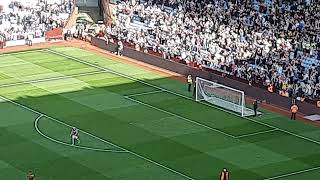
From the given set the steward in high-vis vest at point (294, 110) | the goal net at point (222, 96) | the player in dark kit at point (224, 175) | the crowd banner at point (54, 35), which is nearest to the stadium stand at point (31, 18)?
the crowd banner at point (54, 35)

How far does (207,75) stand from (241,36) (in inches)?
238

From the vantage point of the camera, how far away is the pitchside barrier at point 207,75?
1944 inches

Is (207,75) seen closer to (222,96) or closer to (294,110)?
(222,96)

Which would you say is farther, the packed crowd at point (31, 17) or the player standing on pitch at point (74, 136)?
the packed crowd at point (31, 17)

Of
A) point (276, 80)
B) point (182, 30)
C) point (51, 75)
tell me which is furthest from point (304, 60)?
point (51, 75)

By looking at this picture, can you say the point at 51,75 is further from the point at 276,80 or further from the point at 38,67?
the point at 276,80

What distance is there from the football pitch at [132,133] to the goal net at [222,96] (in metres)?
0.64

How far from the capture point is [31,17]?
71.2 m

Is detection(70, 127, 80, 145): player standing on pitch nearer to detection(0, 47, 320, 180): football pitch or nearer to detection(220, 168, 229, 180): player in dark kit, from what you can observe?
detection(0, 47, 320, 180): football pitch

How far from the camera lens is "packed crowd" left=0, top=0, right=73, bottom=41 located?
68.2 meters

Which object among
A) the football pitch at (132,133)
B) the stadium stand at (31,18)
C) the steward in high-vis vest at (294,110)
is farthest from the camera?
the stadium stand at (31,18)

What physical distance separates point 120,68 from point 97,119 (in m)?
13.2

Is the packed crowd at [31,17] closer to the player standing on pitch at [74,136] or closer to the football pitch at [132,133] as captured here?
the football pitch at [132,133]

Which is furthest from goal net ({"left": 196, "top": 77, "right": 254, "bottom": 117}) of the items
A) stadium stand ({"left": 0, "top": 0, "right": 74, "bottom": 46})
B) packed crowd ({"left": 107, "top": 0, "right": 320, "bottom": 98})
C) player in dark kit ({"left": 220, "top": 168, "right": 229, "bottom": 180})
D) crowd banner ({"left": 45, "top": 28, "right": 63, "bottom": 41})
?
stadium stand ({"left": 0, "top": 0, "right": 74, "bottom": 46})
